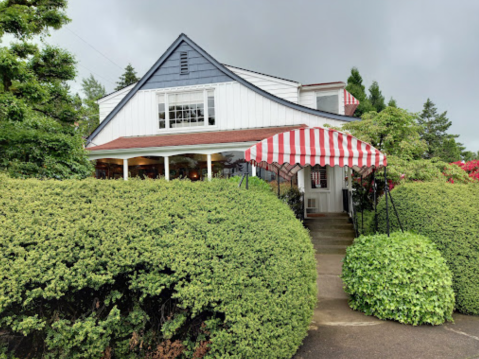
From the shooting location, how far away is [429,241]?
4688 millimetres

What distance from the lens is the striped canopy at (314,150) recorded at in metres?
4.77

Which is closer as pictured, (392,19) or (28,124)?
(28,124)

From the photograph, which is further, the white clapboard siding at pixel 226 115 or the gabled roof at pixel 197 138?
the white clapboard siding at pixel 226 115

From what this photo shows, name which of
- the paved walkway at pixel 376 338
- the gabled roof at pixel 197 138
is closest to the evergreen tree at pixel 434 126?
the gabled roof at pixel 197 138

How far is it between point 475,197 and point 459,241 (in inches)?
44.9

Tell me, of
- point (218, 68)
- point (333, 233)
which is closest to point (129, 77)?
point (218, 68)

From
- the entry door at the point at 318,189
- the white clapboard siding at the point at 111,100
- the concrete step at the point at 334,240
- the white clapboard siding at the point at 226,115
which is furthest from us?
the white clapboard siding at the point at 111,100

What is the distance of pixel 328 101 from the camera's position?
47.7 feet

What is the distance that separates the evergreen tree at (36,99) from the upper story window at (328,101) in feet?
35.4

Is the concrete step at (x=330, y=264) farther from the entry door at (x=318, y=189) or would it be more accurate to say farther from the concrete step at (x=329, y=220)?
the entry door at (x=318, y=189)

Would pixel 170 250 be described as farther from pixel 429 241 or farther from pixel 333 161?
pixel 429 241

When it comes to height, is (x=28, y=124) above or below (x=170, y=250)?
above

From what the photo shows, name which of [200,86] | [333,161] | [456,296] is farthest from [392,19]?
[456,296]

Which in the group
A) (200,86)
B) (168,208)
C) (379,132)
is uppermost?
(200,86)
